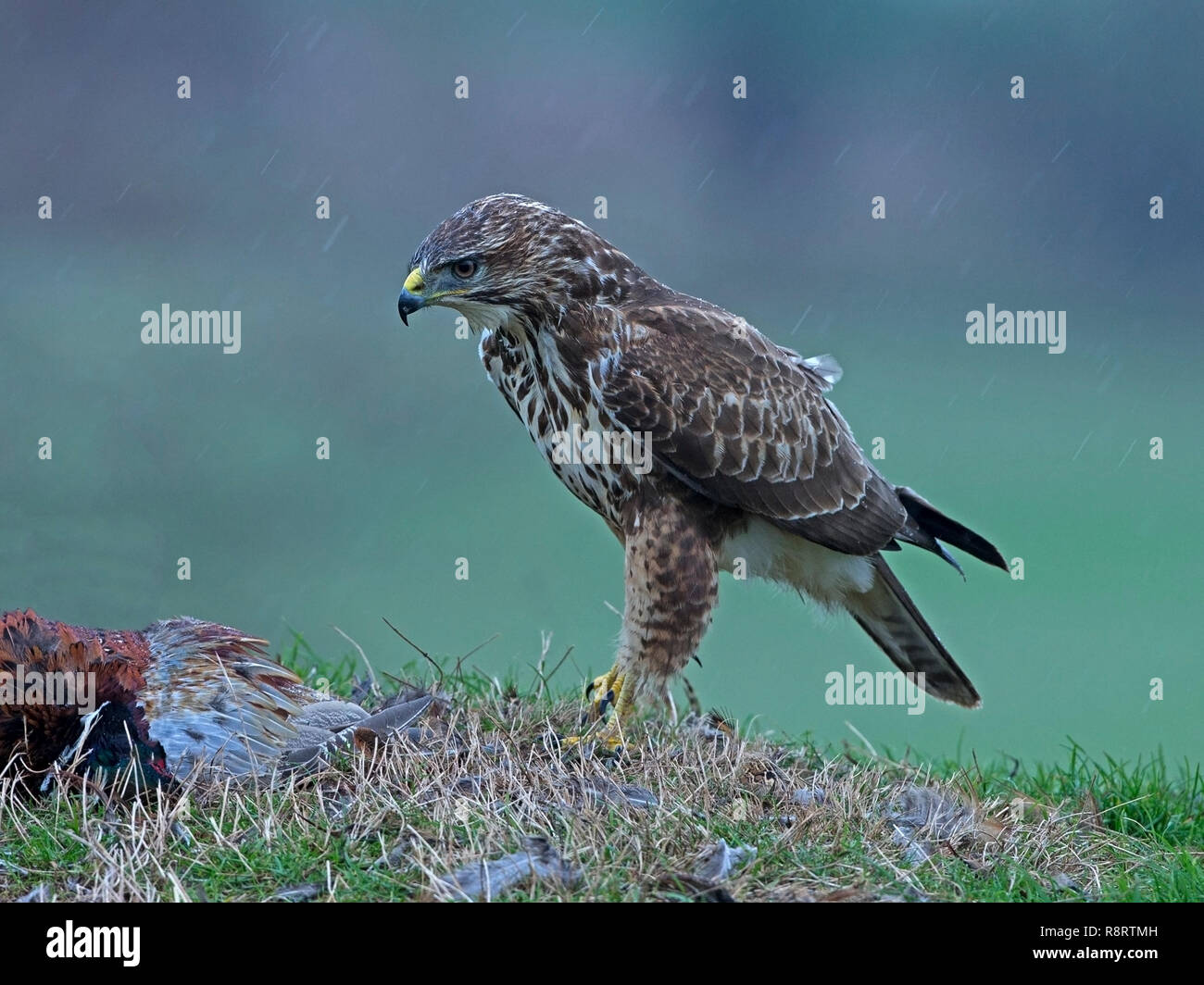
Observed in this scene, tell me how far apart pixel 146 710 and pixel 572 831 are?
5.23ft

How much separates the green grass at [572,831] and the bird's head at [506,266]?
62.7 inches

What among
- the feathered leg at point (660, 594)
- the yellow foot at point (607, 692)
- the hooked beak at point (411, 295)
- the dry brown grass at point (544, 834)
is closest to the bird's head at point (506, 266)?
the hooked beak at point (411, 295)

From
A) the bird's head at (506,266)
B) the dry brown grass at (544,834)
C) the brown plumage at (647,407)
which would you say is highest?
the bird's head at (506,266)

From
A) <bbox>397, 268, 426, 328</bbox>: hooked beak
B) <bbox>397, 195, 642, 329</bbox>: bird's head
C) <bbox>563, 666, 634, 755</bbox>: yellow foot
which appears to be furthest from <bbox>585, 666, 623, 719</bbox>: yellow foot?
<bbox>397, 268, 426, 328</bbox>: hooked beak

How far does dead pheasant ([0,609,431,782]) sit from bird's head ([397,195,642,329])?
4.94 ft

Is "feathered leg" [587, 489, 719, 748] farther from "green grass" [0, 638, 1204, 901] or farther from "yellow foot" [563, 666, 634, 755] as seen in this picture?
"green grass" [0, 638, 1204, 901]

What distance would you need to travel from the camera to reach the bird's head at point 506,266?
15.3ft

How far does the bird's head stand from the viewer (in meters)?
4.66

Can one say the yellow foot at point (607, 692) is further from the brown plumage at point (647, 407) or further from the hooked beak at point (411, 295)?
the hooked beak at point (411, 295)

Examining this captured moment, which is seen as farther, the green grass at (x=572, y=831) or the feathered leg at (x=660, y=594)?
the feathered leg at (x=660, y=594)

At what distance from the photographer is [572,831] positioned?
11.2ft

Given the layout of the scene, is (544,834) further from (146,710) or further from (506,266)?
(506,266)

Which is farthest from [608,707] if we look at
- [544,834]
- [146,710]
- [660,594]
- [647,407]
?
[146,710]
